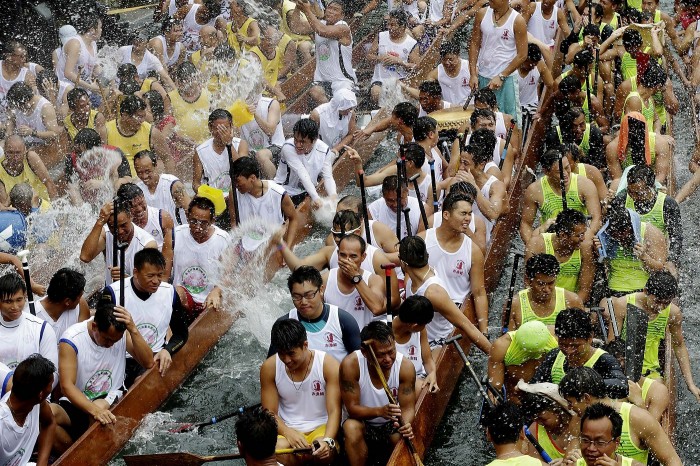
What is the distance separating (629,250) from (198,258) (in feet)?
10.9

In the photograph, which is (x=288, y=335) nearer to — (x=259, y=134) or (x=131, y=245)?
(x=131, y=245)

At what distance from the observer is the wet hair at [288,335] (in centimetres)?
636

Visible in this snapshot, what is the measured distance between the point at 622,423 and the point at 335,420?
1728 millimetres

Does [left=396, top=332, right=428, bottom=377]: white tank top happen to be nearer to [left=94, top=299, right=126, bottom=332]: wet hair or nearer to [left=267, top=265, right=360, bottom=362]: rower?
[left=267, top=265, right=360, bottom=362]: rower

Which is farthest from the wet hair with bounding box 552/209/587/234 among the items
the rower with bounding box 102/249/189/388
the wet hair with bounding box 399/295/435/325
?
the rower with bounding box 102/249/189/388

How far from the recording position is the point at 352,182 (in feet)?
38.5

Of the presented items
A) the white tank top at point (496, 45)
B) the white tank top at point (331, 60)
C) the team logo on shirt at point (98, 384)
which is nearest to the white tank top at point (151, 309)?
the team logo on shirt at point (98, 384)

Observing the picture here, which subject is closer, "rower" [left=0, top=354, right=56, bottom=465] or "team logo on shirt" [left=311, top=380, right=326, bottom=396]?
"rower" [left=0, top=354, right=56, bottom=465]

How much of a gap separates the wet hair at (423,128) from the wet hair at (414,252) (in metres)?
2.27

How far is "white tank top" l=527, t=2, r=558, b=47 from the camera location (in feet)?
42.6

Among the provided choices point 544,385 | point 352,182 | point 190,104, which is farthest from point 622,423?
point 190,104

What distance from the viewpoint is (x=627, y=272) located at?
27.5 feet

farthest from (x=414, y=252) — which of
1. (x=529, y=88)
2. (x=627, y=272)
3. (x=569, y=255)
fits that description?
(x=529, y=88)

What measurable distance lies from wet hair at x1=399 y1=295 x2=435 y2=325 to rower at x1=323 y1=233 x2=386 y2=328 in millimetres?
652
